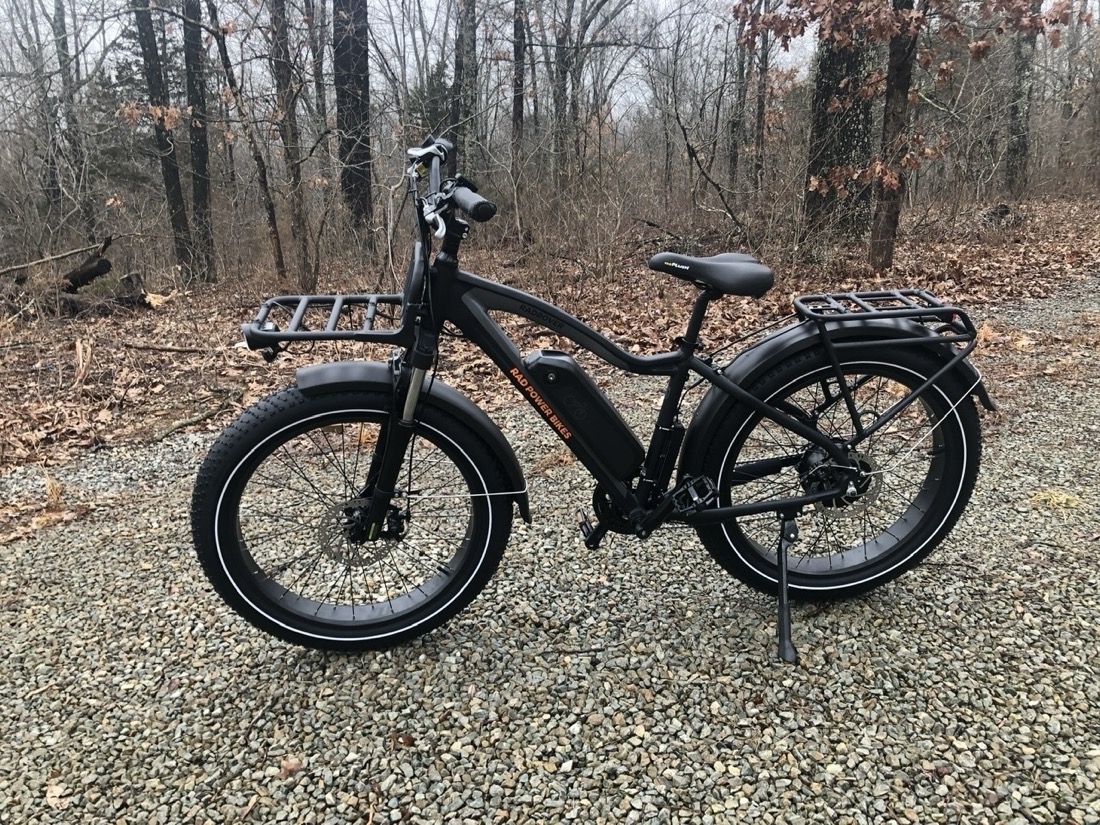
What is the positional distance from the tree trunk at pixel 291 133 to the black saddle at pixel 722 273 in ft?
24.3

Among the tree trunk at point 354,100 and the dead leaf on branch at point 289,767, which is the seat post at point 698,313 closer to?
the dead leaf on branch at point 289,767

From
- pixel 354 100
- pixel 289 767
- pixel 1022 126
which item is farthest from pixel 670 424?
pixel 1022 126

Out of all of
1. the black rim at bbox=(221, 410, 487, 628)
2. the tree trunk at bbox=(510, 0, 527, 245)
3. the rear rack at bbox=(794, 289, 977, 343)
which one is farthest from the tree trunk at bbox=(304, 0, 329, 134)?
the rear rack at bbox=(794, 289, 977, 343)

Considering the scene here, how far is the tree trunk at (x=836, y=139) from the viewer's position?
840cm

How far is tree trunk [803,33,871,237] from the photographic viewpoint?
27.6ft

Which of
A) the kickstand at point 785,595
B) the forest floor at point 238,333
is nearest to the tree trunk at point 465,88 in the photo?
the forest floor at point 238,333

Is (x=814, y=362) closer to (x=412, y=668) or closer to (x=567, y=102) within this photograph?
(x=412, y=668)

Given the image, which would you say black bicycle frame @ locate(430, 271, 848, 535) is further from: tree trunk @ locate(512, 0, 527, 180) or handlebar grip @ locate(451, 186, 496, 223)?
tree trunk @ locate(512, 0, 527, 180)

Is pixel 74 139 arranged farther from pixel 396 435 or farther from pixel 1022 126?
pixel 1022 126

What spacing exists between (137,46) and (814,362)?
59.6 feet

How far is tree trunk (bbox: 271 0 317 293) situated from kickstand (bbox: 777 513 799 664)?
760 centimetres

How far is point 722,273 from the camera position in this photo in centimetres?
214

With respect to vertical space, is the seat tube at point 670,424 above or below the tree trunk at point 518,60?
below

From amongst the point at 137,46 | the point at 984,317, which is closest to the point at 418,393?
the point at 984,317
